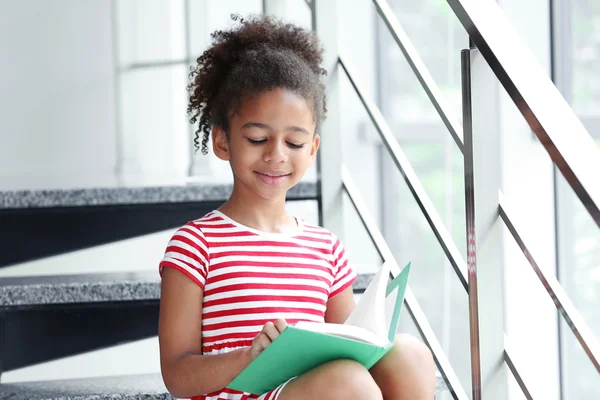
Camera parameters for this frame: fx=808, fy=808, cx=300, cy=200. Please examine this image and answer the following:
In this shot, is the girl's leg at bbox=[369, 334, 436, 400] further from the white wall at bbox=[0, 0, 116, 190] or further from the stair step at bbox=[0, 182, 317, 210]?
the white wall at bbox=[0, 0, 116, 190]

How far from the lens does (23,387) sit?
1.18 meters

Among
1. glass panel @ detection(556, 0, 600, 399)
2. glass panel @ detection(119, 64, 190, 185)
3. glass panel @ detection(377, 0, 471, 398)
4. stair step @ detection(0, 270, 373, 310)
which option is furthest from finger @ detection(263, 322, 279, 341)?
glass panel @ detection(377, 0, 471, 398)

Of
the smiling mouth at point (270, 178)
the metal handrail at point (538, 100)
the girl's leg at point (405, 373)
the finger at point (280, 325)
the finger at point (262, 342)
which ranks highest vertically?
the metal handrail at point (538, 100)

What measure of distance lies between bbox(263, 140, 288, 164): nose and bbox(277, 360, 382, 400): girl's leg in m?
0.29

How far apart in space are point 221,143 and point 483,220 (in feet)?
1.16

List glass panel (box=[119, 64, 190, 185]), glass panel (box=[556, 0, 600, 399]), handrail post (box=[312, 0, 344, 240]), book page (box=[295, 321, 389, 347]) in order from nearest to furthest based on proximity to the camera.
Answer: book page (box=[295, 321, 389, 347]) → handrail post (box=[312, 0, 344, 240]) → glass panel (box=[556, 0, 600, 399]) → glass panel (box=[119, 64, 190, 185])

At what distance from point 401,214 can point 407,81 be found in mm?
557

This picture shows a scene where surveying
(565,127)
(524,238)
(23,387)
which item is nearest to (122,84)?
(23,387)

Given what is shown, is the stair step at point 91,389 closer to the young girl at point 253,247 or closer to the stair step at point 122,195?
the young girl at point 253,247

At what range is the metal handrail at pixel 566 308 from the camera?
2.69 feet

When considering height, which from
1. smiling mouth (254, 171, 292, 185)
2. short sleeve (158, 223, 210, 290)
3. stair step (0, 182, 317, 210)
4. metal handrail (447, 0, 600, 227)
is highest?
metal handrail (447, 0, 600, 227)

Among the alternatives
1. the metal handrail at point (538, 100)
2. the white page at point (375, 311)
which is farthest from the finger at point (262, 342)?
the metal handrail at point (538, 100)

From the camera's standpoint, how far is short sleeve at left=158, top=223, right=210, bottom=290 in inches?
39.1

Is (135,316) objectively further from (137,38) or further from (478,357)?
(137,38)
